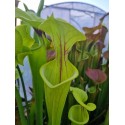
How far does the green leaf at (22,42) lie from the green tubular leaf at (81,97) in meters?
0.16

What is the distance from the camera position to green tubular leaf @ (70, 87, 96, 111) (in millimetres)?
632

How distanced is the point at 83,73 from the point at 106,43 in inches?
4.5

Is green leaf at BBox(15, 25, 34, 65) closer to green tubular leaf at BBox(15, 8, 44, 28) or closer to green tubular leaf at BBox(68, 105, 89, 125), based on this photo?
green tubular leaf at BBox(15, 8, 44, 28)

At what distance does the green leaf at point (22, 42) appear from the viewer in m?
0.61

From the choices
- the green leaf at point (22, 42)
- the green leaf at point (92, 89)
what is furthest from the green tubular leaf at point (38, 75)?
the green leaf at point (92, 89)

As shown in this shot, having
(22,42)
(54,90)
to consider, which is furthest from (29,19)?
(54,90)

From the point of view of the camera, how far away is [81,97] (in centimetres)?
66

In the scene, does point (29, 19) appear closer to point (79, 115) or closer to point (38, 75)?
point (38, 75)

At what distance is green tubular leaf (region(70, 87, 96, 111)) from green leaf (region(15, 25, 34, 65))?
0.51ft

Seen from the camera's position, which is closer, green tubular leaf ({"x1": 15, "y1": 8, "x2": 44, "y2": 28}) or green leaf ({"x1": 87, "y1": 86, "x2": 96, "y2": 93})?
green tubular leaf ({"x1": 15, "y1": 8, "x2": 44, "y2": 28})

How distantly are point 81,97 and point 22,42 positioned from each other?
0.21m

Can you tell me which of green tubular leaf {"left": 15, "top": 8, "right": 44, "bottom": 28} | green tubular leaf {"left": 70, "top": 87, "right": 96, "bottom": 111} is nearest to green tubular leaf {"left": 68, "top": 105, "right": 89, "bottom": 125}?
green tubular leaf {"left": 70, "top": 87, "right": 96, "bottom": 111}
